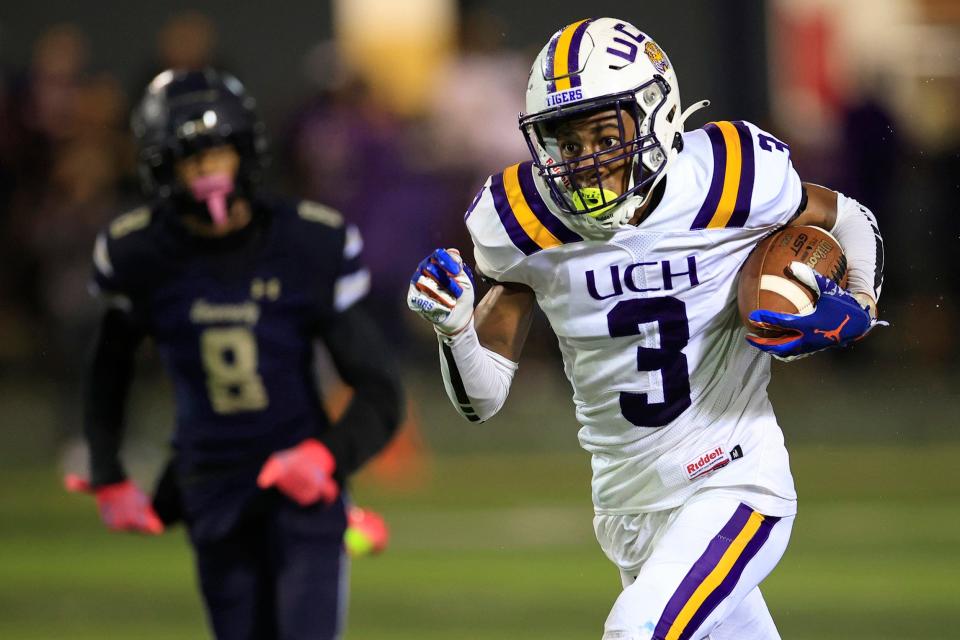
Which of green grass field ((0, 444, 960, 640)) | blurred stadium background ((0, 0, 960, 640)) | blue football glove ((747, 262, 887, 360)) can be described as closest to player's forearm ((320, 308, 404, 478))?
blue football glove ((747, 262, 887, 360))

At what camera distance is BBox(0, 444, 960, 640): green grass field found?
5574 mm

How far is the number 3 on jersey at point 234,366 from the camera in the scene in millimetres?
3758

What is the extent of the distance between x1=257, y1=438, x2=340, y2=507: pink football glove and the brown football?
3.43 ft

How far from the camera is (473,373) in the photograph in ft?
10.5

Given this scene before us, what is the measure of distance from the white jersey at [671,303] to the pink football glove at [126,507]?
44.5 inches

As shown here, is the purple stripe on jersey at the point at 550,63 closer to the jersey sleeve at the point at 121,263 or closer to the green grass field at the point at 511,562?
the jersey sleeve at the point at 121,263

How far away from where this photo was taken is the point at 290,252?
3.80 metres

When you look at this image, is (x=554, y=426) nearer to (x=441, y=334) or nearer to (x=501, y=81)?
(x=501, y=81)

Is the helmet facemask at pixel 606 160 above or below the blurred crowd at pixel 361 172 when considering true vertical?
above

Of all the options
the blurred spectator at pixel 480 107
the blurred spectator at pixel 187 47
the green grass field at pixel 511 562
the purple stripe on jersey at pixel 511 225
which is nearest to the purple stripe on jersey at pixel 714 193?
the purple stripe on jersey at pixel 511 225

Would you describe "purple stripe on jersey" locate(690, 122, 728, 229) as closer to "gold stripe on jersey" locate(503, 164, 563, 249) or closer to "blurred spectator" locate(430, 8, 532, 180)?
"gold stripe on jersey" locate(503, 164, 563, 249)

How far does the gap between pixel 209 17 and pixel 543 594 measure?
621cm

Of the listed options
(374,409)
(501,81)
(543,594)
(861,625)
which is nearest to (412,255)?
(501,81)

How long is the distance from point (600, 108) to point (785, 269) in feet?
1.54
